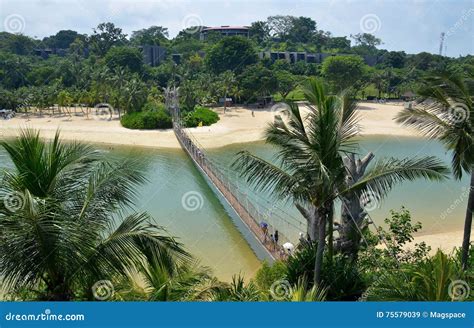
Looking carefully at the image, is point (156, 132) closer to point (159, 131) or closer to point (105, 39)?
point (159, 131)

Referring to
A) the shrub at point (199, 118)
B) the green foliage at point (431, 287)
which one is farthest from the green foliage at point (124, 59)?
the green foliage at point (431, 287)

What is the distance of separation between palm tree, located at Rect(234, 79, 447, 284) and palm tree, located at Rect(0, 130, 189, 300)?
166cm

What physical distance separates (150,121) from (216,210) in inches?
663

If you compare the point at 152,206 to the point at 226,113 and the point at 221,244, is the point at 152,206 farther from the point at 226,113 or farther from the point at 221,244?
the point at 226,113

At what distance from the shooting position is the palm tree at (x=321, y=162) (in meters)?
5.02

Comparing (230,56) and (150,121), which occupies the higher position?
(230,56)

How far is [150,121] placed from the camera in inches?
1243

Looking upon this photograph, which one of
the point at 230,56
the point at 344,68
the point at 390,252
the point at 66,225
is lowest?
the point at 390,252

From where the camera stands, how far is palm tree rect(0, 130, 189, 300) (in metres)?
3.70

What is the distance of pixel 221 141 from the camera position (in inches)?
1132

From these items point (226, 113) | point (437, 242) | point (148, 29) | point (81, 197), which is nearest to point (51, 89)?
point (226, 113)

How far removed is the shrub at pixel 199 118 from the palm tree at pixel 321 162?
89.5ft

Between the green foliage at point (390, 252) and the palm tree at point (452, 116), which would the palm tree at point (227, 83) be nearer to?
the green foliage at point (390, 252)

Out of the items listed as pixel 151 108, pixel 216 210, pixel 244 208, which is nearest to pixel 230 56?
pixel 151 108
